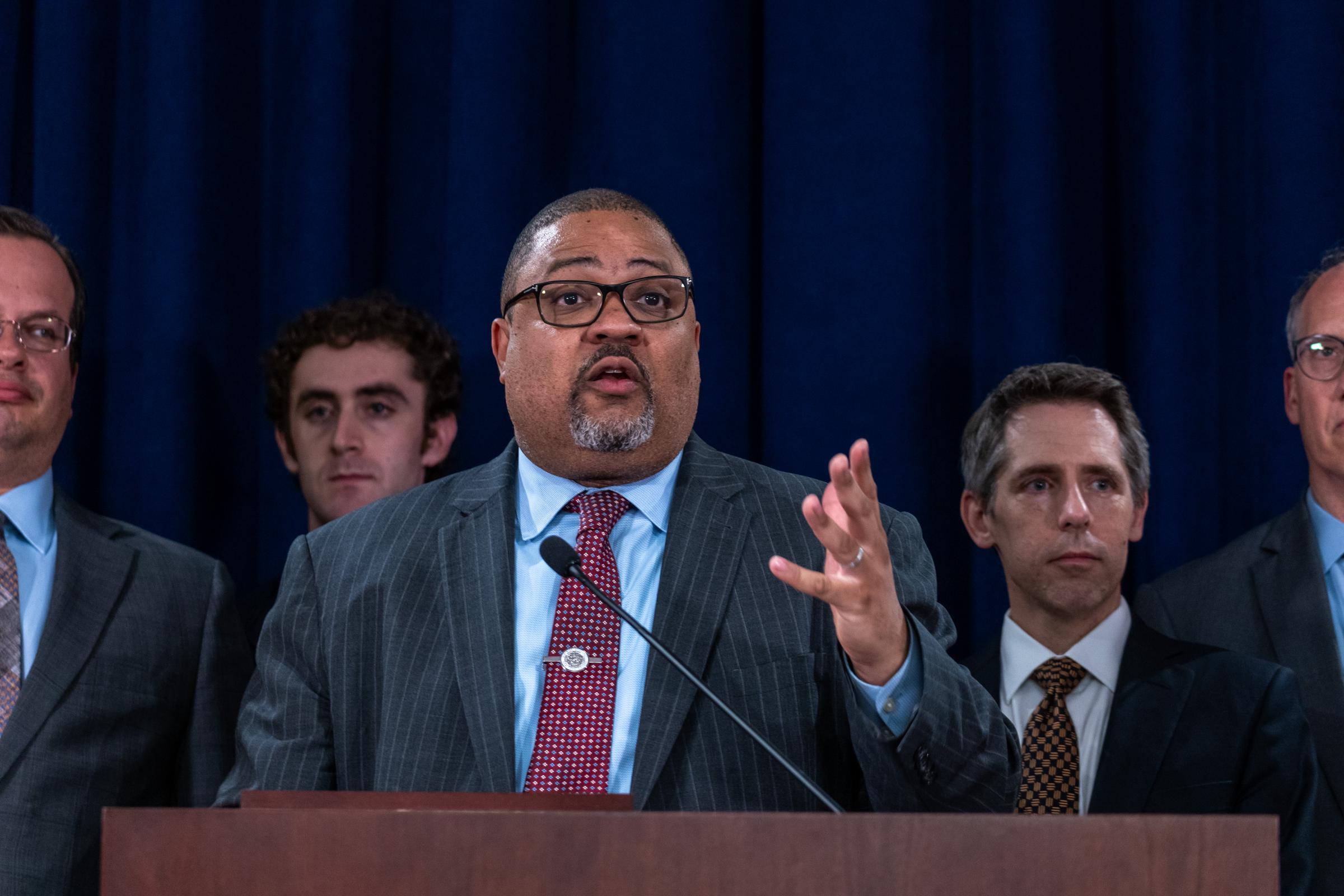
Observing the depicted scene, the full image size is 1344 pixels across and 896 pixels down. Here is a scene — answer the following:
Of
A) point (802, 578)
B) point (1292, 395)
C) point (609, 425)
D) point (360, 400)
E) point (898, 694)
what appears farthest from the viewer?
point (360, 400)

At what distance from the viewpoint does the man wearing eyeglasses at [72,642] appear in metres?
1.91

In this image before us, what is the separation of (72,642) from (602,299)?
0.91 meters

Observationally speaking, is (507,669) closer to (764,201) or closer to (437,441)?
(437,441)

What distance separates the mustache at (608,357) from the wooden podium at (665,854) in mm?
842

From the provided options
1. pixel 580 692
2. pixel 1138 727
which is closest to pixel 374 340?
pixel 580 692

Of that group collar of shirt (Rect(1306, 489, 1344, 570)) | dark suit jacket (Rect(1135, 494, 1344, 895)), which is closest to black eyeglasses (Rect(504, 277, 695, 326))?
dark suit jacket (Rect(1135, 494, 1344, 895))

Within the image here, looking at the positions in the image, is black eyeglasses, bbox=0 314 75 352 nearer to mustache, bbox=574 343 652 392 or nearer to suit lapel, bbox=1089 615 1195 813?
mustache, bbox=574 343 652 392

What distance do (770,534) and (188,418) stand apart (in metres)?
1.51

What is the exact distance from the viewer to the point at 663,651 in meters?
1.26

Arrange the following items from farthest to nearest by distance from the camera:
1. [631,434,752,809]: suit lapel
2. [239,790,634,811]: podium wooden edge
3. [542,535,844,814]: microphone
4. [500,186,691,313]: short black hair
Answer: [500,186,691,313]: short black hair → [631,434,752,809]: suit lapel → [542,535,844,814]: microphone → [239,790,634,811]: podium wooden edge

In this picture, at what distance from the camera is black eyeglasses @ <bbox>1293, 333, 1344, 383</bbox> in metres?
2.29

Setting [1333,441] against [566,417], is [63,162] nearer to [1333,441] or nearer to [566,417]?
[566,417]

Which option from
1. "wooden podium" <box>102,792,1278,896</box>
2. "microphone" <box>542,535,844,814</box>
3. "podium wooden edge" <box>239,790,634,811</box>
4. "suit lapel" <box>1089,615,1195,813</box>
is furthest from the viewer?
"suit lapel" <box>1089,615,1195,813</box>

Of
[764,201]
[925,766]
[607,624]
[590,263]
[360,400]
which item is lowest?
[925,766]
